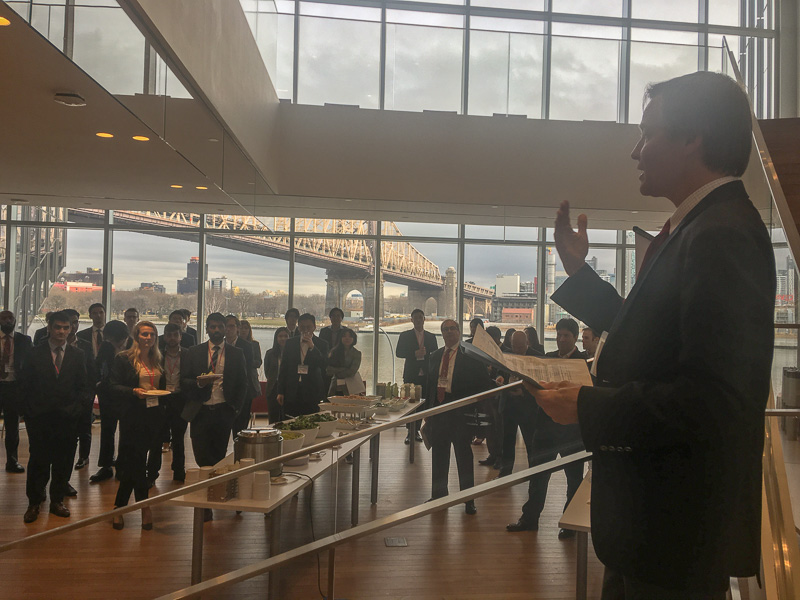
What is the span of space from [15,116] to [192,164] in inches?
49.5

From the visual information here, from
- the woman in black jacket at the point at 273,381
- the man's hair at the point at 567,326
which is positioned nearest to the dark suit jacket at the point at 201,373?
the woman in black jacket at the point at 273,381

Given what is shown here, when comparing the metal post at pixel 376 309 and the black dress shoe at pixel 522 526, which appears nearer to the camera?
the black dress shoe at pixel 522 526

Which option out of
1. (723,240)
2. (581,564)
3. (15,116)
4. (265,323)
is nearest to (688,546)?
(723,240)

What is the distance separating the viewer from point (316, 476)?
286 centimetres

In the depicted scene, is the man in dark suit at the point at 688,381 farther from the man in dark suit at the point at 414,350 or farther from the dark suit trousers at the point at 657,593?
the man in dark suit at the point at 414,350

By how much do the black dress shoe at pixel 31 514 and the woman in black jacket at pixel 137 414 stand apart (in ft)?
2.13

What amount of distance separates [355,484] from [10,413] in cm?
549

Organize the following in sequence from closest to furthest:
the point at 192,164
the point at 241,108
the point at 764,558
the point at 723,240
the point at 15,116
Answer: the point at 723,240 → the point at 764,558 → the point at 15,116 → the point at 192,164 → the point at 241,108

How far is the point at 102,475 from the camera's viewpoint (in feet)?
21.1

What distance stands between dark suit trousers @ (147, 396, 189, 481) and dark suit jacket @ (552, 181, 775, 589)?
470cm

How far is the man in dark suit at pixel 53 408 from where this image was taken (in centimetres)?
497

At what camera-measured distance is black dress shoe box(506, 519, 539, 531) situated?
2731 mm

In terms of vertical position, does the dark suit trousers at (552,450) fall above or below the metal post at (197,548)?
above

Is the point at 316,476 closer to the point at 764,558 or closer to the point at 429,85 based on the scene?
the point at 764,558
